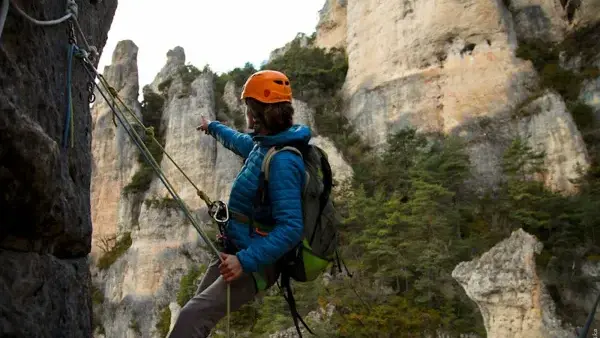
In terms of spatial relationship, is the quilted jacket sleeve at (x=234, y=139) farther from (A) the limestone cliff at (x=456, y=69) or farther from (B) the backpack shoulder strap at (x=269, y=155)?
(A) the limestone cliff at (x=456, y=69)

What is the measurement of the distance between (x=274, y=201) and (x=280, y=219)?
0.09 m

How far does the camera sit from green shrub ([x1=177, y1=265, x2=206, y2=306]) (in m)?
16.4

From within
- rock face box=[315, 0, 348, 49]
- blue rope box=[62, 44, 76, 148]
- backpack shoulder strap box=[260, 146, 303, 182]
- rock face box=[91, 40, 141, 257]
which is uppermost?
rock face box=[315, 0, 348, 49]

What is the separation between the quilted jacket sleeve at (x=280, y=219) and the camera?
2.16 m

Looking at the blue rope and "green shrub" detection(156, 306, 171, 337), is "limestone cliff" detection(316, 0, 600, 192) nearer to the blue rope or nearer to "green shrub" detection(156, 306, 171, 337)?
"green shrub" detection(156, 306, 171, 337)

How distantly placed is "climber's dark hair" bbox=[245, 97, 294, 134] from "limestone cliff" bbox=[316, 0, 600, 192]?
16.4 m

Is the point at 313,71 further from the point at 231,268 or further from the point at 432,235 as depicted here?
the point at 231,268

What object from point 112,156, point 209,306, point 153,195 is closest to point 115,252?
point 153,195

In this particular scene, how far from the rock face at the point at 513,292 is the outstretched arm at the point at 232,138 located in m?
7.37

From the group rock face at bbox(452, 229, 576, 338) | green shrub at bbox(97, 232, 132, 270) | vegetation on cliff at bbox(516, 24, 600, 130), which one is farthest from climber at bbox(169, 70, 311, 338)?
green shrub at bbox(97, 232, 132, 270)

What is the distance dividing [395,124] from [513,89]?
4.67 meters

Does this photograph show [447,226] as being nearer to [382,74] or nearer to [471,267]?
[471,267]

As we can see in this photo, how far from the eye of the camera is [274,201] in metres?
2.21

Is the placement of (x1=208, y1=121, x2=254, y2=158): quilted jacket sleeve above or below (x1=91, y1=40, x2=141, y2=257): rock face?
below
